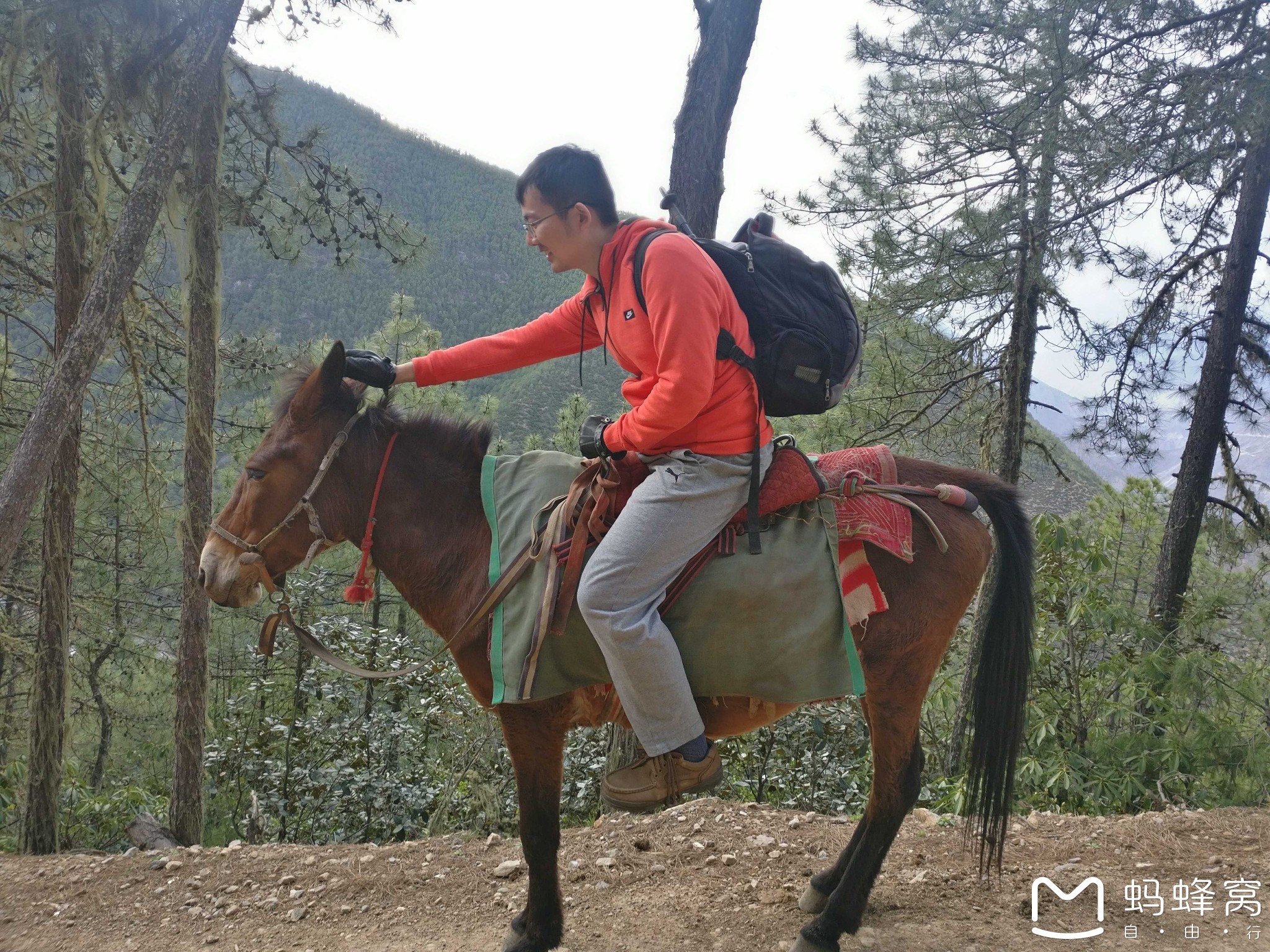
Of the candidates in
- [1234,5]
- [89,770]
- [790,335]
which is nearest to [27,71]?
[790,335]

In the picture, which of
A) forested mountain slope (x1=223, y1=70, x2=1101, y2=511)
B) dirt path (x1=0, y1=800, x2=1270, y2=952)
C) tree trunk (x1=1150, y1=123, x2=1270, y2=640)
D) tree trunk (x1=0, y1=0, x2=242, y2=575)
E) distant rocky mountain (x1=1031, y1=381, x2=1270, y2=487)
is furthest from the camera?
forested mountain slope (x1=223, y1=70, x2=1101, y2=511)

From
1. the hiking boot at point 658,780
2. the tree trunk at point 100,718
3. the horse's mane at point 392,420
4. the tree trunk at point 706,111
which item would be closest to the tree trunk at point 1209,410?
the tree trunk at point 706,111

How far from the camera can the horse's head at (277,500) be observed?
2605 millimetres

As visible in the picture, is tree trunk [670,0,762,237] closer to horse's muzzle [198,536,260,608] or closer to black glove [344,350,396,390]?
black glove [344,350,396,390]

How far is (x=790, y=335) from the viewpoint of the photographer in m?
2.44

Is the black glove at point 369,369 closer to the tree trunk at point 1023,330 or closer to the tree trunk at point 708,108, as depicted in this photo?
the tree trunk at point 708,108

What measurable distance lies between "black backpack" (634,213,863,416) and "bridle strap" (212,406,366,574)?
130cm

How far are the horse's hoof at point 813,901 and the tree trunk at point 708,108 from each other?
3365 millimetres

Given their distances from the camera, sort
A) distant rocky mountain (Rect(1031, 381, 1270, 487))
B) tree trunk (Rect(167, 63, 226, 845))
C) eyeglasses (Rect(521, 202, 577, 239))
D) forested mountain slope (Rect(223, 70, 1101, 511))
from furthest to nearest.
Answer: forested mountain slope (Rect(223, 70, 1101, 511)), distant rocky mountain (Rect(1031, 381, 1270, 487)), tree trunk (Rect(167, 63, 226, 845)), eyeglasses (Rect(521, 202, 577, 239))

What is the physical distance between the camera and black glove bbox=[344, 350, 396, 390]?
274 centimetres

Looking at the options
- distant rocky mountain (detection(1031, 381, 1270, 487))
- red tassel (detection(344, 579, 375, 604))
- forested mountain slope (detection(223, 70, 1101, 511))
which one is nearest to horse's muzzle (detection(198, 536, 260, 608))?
red tassel (detection(344, 579, 375, 604))

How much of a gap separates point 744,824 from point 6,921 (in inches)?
136

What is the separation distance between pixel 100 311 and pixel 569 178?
2.66 meters

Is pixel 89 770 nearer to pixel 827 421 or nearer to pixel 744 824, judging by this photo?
pixel 827 421
